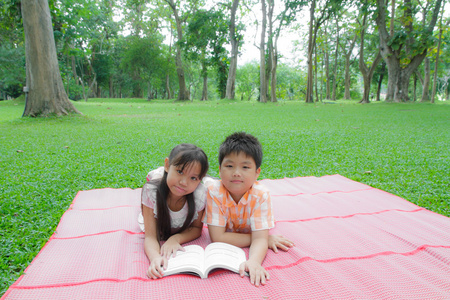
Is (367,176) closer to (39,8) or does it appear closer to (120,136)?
(120,136)

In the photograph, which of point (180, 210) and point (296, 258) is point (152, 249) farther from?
point (296, 258)

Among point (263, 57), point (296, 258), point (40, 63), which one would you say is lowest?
point (296, 258)

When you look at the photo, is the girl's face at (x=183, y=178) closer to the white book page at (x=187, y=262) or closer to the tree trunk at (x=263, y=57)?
the white book page at (x=187, y=262)

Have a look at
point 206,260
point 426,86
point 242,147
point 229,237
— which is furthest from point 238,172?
point 426,86

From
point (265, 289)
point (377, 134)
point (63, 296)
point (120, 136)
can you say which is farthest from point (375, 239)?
point (120, 136)

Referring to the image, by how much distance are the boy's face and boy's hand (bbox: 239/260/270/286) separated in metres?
0.45

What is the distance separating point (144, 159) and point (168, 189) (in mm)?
2337

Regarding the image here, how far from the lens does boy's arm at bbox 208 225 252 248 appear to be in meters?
1.91

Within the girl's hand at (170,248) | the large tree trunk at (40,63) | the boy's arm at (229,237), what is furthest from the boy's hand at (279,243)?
the large tree trunk at (40,63)

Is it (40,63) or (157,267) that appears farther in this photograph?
(40,63)

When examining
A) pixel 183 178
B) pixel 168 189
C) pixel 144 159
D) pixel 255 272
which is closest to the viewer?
pixel 255 272

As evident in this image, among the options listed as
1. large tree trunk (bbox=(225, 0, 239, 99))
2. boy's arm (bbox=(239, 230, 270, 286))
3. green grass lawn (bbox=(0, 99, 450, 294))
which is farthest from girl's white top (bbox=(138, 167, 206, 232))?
large tree trunk (bbox=(225, 0, 239, 99))

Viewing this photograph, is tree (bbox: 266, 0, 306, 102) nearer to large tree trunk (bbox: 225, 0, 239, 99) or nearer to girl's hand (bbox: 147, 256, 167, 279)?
large tree trunk (bbox: 225, 0, 239, 99)

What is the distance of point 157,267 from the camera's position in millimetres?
1641
